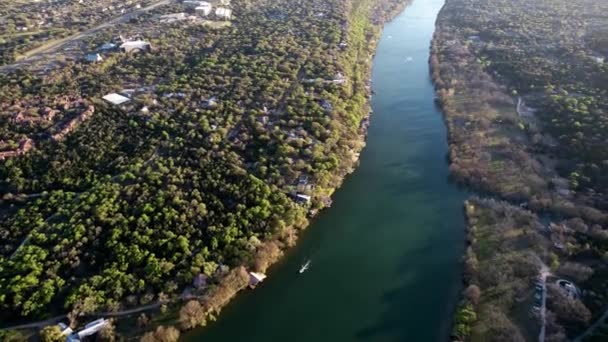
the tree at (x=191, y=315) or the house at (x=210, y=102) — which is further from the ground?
the house at (x=210, y=102)

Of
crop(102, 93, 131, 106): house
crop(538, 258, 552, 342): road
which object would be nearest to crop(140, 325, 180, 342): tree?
crop(538, 258, 552, 342): road

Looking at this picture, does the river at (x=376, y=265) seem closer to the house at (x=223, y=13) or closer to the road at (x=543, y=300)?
the road at (x=543, y=300)

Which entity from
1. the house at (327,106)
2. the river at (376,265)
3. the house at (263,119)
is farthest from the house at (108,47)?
the river at (376,265)

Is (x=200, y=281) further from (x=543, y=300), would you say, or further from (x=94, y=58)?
(x=94, y=58)

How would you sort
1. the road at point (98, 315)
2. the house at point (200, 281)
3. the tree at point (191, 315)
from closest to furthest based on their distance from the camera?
1. the road at point (98, 315)
2. the tree at point (191, 315)
3. the house at point (200, 281)

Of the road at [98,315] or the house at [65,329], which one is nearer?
the house at [65,329]

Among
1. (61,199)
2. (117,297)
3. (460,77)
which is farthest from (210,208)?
(460,77)

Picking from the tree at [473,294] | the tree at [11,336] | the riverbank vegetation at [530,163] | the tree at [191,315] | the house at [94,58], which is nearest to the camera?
the tree at [11,336]

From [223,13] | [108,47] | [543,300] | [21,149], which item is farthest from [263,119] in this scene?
[223,13]
